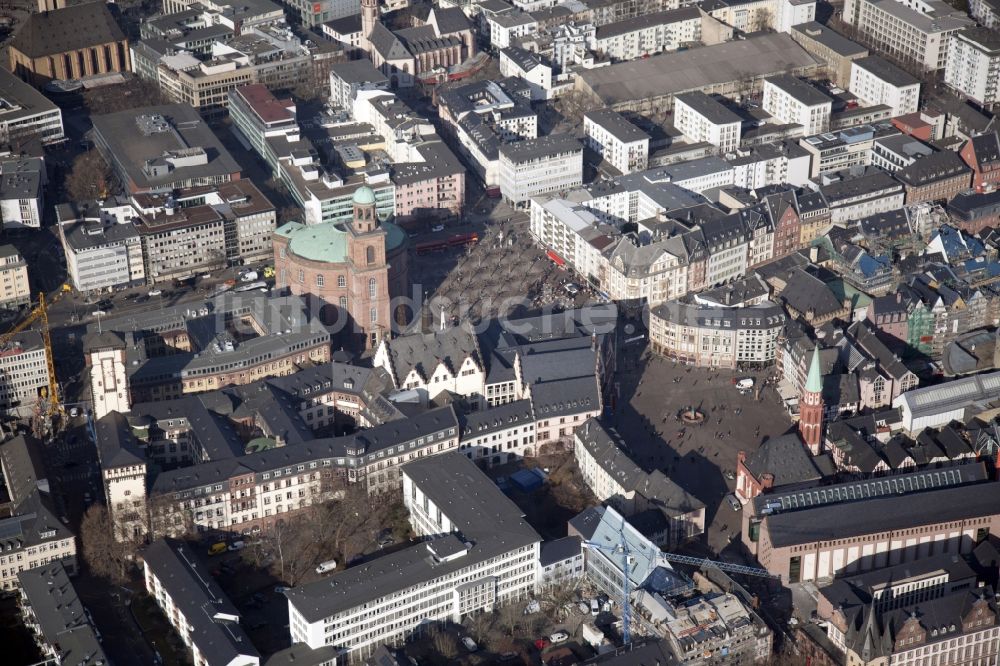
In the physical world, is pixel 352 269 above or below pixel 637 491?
above

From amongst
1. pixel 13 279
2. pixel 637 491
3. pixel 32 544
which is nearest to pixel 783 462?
pixel 637 491

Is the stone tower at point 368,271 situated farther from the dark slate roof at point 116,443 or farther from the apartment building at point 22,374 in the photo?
the apartment building at point 22,374

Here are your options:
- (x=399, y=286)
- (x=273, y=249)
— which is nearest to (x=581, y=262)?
(x=399, y=286)

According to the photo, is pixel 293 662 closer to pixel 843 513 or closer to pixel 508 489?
pixel 508 489

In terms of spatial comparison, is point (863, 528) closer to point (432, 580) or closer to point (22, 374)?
point (432, 580)

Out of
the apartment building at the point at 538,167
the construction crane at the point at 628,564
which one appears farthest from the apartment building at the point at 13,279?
the construction crane at the point at 628,564

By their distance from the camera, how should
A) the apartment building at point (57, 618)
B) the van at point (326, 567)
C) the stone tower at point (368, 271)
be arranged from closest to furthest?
the apartment building at point (57, 618) → the van at point (326, 567) → the stone tower at point (368, 271)
